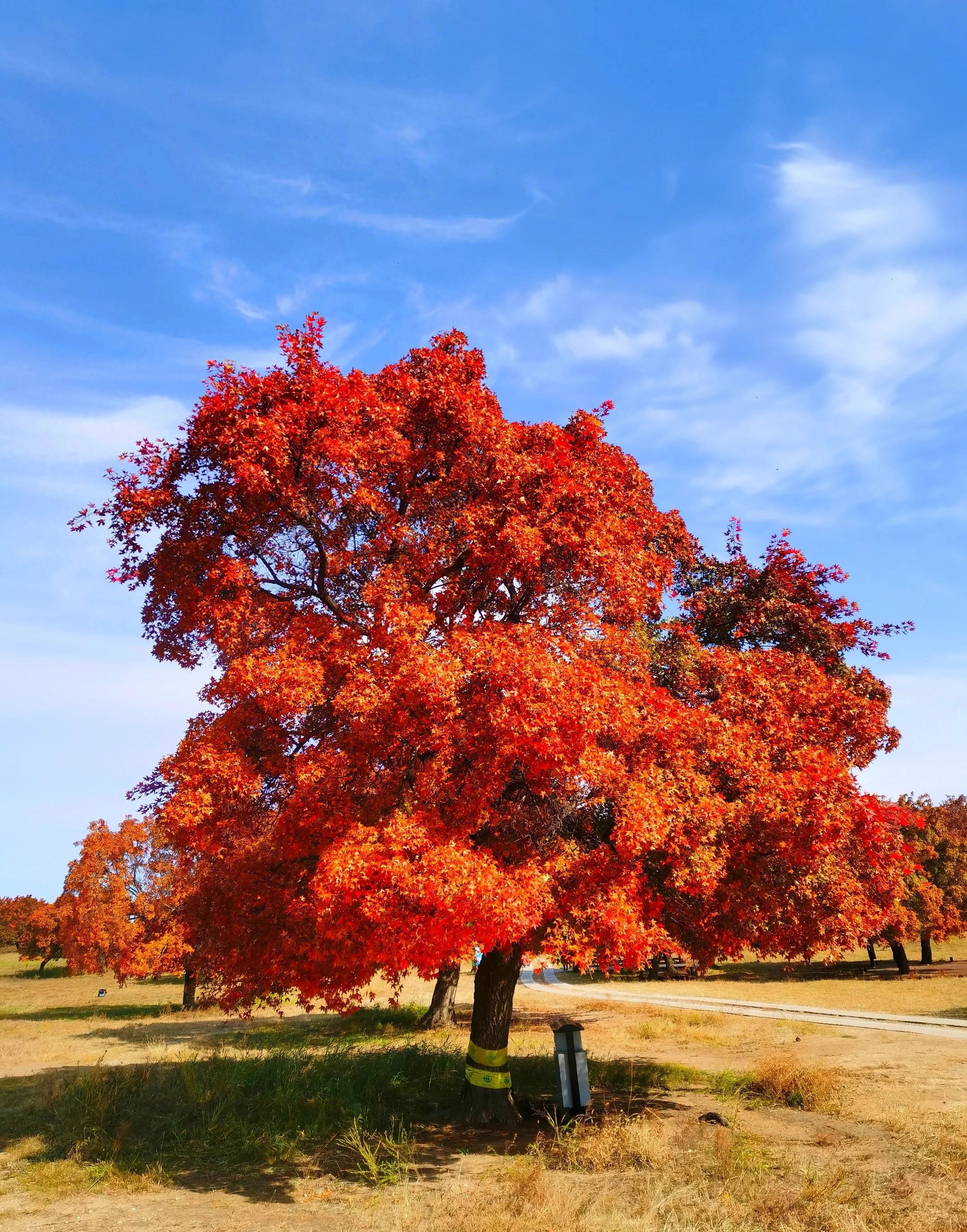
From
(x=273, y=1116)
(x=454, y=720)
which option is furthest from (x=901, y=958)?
(x=454, y=720)

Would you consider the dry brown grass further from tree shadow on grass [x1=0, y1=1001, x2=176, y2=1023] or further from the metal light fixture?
tree shadow on grass [x1=0, y1=1001, x2=176, y2=1023]

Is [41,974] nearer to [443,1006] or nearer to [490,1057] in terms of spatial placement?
[443,1006]

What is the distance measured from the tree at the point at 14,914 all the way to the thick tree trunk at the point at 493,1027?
9041cm

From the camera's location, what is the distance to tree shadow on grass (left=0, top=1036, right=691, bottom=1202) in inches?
455

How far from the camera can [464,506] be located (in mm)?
12875

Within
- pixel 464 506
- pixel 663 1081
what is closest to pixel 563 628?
pixel 464 506

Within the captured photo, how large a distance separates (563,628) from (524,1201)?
7258 mm

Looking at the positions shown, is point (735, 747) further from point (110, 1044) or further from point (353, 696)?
point (110, 1044)

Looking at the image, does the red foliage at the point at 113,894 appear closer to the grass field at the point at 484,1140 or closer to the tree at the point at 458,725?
the grass field at the point at 484,1140

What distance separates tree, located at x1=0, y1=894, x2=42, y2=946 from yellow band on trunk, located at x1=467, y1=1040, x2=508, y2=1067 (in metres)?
90.6

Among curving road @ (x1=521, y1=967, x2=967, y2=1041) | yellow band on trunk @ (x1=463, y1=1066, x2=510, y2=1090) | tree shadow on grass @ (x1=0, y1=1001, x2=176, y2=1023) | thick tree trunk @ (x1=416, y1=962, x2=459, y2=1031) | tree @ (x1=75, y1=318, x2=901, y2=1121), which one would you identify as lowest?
A: tree shadow on grass @ (x1=0, y1=1001, x2=176, y2=1023)

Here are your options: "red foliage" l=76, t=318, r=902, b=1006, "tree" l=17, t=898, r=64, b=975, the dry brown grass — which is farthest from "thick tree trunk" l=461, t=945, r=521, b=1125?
"tree" l=17, t=898, r=64, b=975

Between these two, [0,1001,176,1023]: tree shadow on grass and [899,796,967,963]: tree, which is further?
[899,796,967,963]: tree

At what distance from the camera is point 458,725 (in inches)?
420
